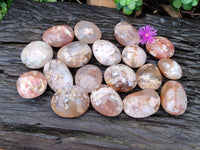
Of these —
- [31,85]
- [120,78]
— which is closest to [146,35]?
[120,78]

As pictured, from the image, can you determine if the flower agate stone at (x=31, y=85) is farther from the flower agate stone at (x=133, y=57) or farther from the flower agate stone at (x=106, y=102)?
the flower agate stone at (x=133, y=57)

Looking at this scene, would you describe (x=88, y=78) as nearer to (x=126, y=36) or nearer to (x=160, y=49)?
(x=126, y=36)

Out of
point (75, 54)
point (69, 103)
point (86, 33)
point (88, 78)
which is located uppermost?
point (86, 33)

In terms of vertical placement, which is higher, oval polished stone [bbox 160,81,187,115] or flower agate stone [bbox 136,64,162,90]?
flower agate stone [bbox 136,64,162,90]

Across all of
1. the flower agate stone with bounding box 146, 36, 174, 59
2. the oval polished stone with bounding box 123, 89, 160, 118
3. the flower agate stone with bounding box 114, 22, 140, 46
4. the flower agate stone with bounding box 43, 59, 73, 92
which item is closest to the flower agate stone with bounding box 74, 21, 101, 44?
the flower agate stone with bounding box 114, 22, 140, 46

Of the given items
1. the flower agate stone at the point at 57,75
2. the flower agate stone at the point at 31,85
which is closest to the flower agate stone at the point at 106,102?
the flower agate stone at the point at 57,75

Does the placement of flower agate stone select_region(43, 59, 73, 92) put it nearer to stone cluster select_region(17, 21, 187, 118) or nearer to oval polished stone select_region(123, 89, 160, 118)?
stone cluster select_region(17, 21, 187, 118)

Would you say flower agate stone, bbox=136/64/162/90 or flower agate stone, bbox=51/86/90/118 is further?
flower agate stone, bbox=136/64/162/90
